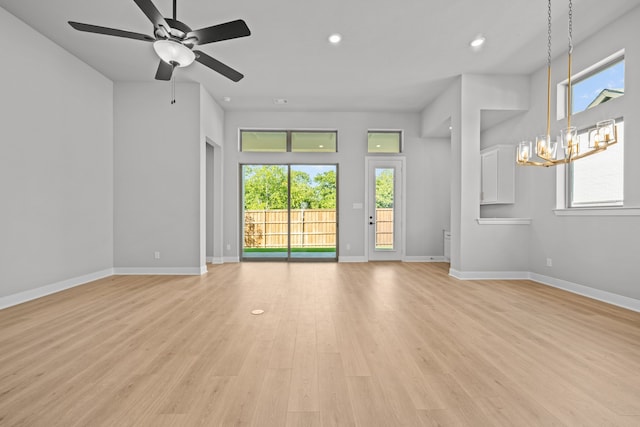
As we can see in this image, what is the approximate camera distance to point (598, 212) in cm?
381

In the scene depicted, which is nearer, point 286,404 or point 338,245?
point 286,404

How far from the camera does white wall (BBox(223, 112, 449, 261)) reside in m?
6.93

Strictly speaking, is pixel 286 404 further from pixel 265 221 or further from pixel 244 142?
pixel 244 142

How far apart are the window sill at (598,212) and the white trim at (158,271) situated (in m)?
5.77

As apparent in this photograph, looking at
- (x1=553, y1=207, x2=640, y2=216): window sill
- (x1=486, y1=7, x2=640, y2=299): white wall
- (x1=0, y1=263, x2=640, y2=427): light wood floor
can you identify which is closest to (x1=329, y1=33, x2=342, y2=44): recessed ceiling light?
(x1=486, y1=7, x2=640, y2=299): white wall

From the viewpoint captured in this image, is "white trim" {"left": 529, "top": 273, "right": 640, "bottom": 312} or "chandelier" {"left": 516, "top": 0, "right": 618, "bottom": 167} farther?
"white trim" {"left": 529, "top": 273, "right": 640, "bottom": 312}

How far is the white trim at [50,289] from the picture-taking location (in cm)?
350

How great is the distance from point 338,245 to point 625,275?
467 cm

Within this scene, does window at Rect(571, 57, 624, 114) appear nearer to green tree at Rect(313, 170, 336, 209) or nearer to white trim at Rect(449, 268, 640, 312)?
white trim at Rect(449, 268, 640, 312)

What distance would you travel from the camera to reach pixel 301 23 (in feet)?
12.3

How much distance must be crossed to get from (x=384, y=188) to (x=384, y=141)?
3.63 ft

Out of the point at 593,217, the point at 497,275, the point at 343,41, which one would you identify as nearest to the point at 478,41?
the point at 343,41

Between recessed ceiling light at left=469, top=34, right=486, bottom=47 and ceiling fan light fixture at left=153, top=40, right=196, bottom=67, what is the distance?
3.56m

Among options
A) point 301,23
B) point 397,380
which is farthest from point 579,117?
point 397,380
